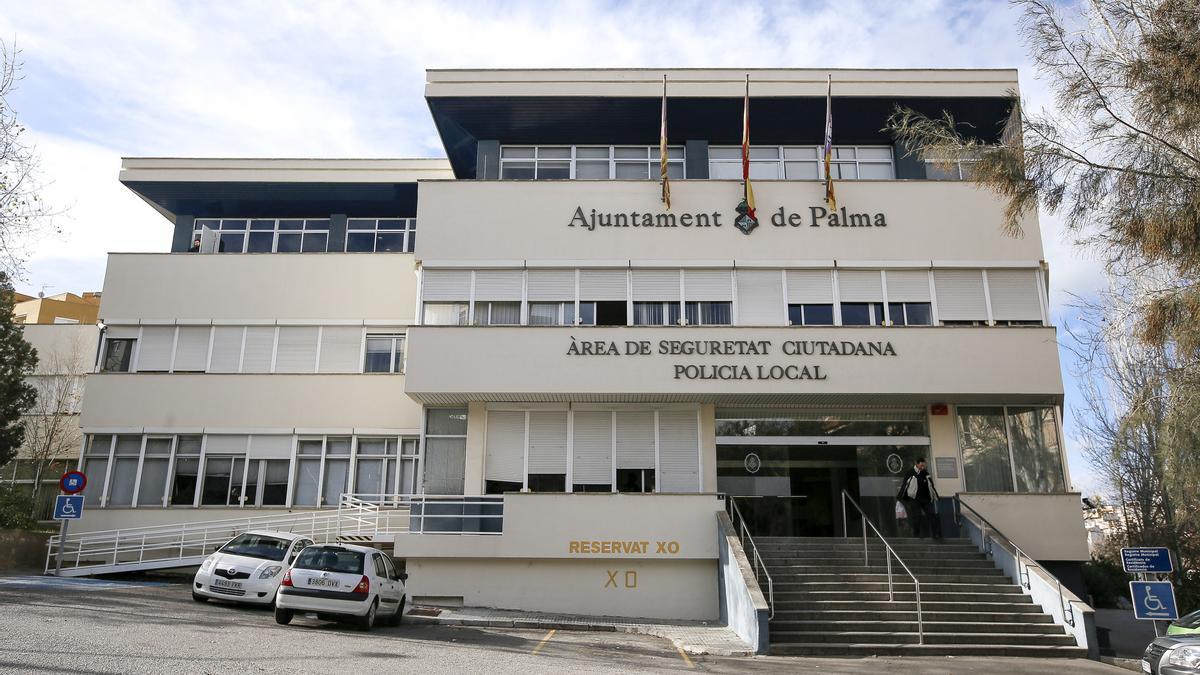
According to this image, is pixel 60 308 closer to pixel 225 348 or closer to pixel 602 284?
pixel 225 348

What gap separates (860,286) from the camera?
65.7 ft

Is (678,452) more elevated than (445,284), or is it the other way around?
(445,284)

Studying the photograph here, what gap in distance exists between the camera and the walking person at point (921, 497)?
59.4ft

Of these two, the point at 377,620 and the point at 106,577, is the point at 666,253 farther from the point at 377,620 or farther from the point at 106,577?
the point at 106,577

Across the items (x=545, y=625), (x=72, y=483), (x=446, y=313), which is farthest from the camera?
(x=446, y=313)

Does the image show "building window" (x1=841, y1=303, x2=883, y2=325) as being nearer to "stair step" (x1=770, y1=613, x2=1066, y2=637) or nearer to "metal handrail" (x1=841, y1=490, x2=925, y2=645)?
"metal handrail" (x1=841, y1=490, x2=925, y2=645)

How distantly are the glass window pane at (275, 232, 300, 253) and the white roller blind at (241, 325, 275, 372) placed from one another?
12.2 feet

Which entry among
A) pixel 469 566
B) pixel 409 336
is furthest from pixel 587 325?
pixel 469 566

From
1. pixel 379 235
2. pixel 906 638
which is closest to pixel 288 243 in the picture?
pixel 379 235

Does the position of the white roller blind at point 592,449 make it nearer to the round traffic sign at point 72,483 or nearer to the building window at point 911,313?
the building window at point 911,313

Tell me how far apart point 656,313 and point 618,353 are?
4.83ft

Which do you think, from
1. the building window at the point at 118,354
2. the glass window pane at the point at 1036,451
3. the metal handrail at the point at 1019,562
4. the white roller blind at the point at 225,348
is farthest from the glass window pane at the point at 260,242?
the glass window pane at the point at 1036,451

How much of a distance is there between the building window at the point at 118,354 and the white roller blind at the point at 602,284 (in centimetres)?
1238

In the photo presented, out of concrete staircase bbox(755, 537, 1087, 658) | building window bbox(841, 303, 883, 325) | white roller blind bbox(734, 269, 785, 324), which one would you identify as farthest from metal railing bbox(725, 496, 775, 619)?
building window bbox(841, 303, 883, 325)
